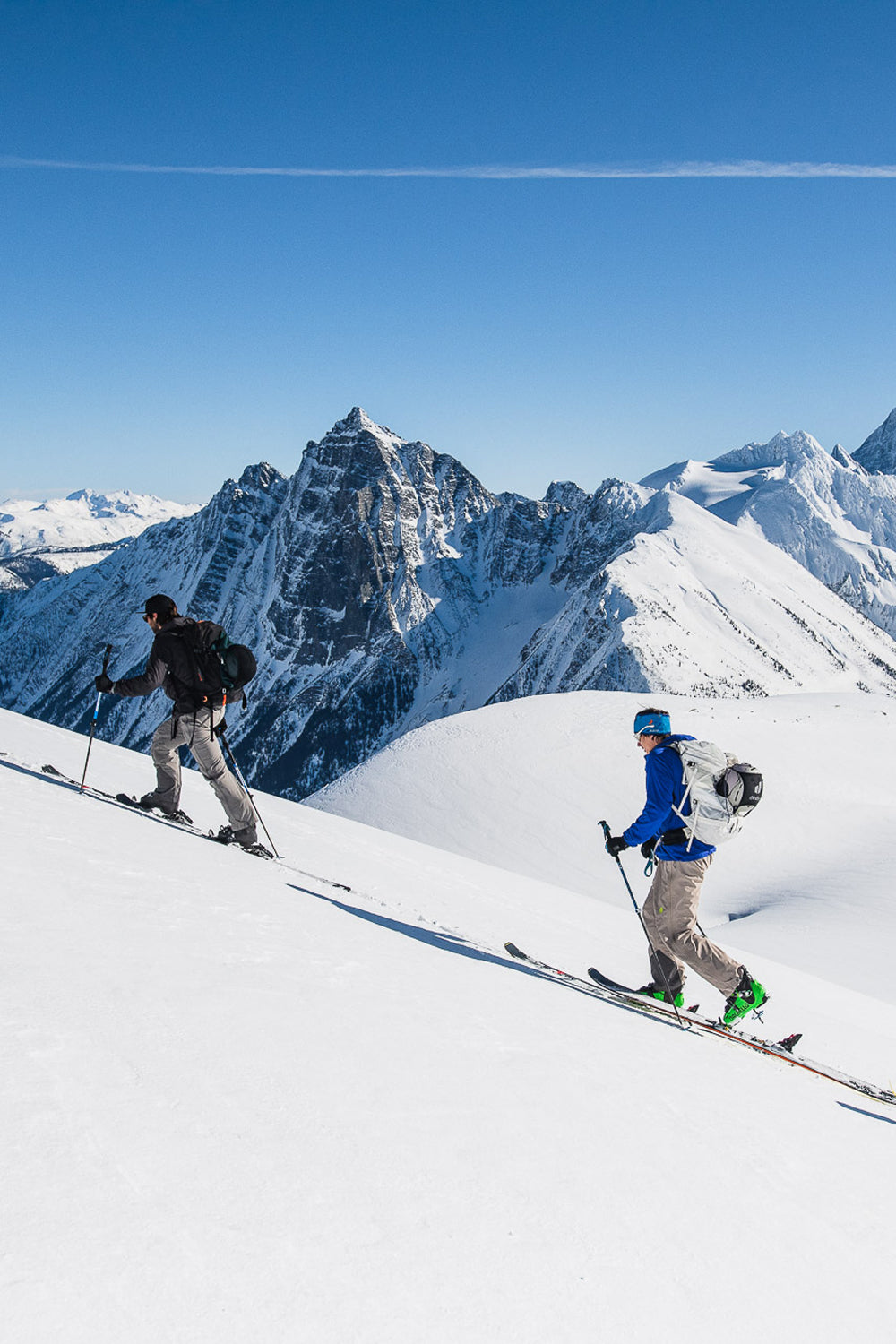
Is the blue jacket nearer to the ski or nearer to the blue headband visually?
the blue headband

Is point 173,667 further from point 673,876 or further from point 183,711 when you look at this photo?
point 673,876

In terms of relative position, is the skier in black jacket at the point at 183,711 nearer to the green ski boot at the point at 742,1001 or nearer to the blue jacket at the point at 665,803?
the blue jacket at the point at 665,803

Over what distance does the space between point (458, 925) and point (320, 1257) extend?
6.97 meters

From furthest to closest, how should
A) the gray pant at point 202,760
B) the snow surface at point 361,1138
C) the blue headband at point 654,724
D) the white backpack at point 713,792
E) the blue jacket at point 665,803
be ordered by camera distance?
the gray pant at point 202,760 → the blue headband at point 654,724 → the blue jacket at point 665,803 → the white backpack at point 713,792 → the snow surface at point 361,1138

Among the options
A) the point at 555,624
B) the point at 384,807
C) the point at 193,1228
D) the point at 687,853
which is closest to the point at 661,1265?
the point at 193,1228

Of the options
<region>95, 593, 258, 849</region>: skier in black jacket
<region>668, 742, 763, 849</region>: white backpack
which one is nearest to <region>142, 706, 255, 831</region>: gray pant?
<region>95, 593, 258, 849</region>: skier in black jacket

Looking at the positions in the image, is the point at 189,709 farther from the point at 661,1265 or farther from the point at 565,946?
the point at 661,1265

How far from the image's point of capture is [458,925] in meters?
9.55

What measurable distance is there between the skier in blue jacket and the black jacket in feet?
15.6

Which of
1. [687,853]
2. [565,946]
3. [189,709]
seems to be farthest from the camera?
[565,946]

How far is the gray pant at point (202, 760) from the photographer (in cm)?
940

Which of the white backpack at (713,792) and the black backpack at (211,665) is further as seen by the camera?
the black backpack at (211,665)

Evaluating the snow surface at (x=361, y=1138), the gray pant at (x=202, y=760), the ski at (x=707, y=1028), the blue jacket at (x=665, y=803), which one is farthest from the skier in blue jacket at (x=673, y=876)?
the gray pant at (x=202, y=760)

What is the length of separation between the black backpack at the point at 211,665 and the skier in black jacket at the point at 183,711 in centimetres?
4
